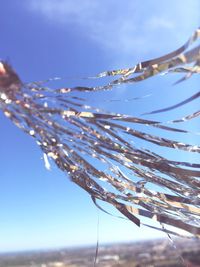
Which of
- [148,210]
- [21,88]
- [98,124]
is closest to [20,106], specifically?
[21,88]

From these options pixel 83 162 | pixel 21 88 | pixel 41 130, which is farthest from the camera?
pixel 83 162

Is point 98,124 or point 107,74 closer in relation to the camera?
point 98,124

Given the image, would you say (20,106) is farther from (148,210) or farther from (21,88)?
(148,210)

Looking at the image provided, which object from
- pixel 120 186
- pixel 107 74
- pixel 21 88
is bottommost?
pixel 120 186

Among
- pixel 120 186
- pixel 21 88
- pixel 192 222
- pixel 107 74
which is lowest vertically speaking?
pixel 192 222

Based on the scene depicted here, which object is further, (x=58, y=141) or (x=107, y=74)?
(x=107, y=74)

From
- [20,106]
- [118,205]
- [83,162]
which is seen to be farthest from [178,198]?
[20,106]

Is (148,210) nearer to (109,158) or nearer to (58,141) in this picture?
(109,158)

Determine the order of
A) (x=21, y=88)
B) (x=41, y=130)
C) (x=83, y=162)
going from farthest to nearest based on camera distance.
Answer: (x=83, y=162) < (x=41, y=130) < (x=21, y=88)

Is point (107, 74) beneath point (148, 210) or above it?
above
